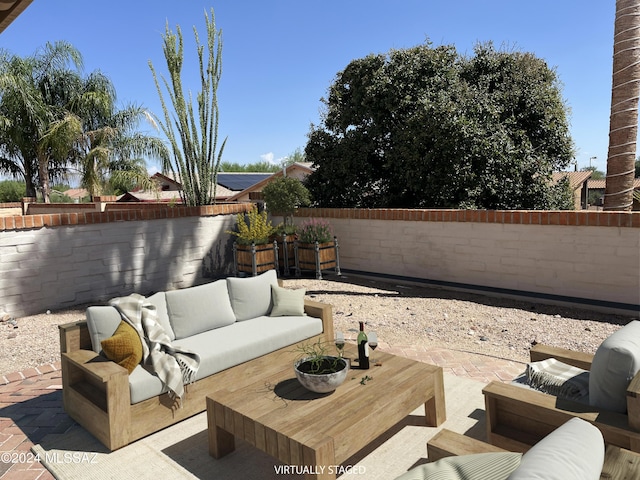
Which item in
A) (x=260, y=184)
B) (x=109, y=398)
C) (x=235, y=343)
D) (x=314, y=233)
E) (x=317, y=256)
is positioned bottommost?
(x=109, y=398)

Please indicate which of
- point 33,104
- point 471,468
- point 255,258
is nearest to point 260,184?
point 33,104

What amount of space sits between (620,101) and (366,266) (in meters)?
4.91

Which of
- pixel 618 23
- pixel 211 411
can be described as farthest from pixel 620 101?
pixel 211 411

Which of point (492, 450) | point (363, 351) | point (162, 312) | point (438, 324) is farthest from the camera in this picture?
point (438, 324)

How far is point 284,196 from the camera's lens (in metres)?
9.30

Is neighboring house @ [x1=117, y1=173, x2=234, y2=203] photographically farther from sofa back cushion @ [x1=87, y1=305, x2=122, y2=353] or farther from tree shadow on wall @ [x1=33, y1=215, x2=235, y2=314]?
sofa back cushion @ [x1=87, y1=305, x2=122, y2=353]

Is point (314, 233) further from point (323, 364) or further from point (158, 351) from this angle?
point (323, 364)

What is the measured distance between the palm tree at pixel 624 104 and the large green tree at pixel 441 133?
283 cm

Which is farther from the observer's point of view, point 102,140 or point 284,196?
point 102,140

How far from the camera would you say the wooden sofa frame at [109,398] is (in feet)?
10.5

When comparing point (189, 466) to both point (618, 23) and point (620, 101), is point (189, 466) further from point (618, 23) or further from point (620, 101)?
point (618, 23)

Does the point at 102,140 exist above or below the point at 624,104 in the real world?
above

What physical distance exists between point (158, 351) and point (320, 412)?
148 centimetres

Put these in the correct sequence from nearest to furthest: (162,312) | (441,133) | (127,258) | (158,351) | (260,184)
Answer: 1. (158,351)
2. (162,312)
3. (127,258)
4. (441,133)
5. (260,184)
